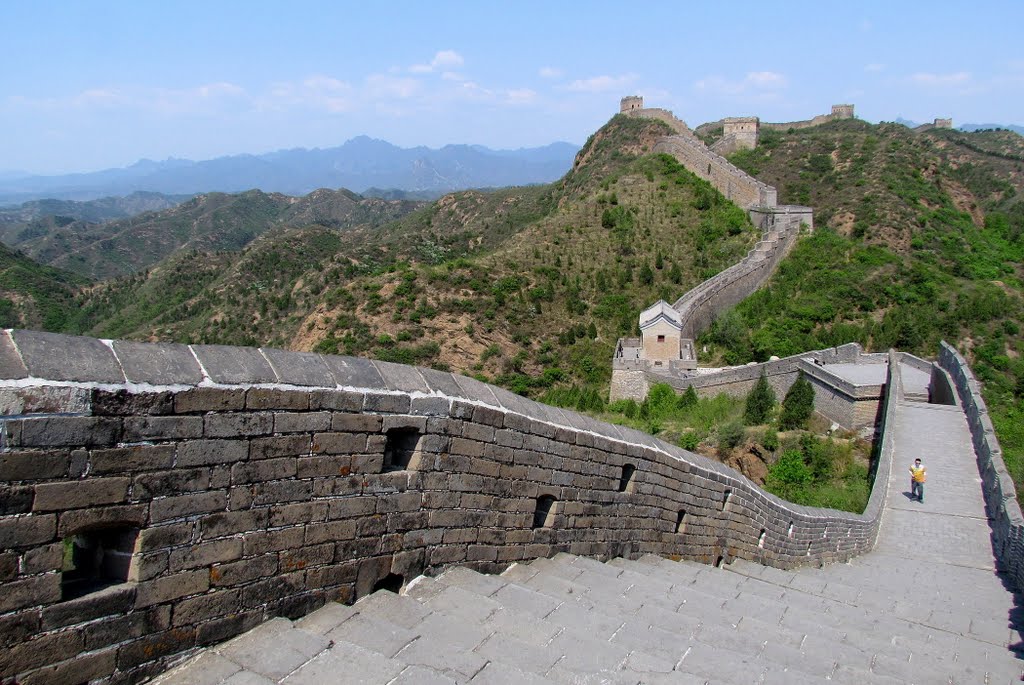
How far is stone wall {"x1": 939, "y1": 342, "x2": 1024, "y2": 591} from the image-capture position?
1038cm

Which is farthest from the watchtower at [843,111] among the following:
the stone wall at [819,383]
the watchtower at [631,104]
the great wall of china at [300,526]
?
the great wall of china at [300,526]

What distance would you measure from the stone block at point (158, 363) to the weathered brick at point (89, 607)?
0.94 m

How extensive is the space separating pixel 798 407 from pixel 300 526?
60.7ft

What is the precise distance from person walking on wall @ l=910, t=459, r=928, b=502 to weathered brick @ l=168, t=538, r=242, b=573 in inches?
525

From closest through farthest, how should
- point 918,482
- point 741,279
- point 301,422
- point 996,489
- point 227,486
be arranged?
point 227,486
point 301,422
point 996,489
point 918,482
point 741,279

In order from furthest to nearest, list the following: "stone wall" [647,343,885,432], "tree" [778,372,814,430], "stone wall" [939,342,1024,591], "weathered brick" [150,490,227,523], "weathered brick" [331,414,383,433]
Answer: "tree" [778,372,814,430] < "stone wall" [647,343,885,432] < "stone wall" [939,342,1024,591] < "weathered brick" [331,414,383,433] < "weathered brick" [150,490,227,523]

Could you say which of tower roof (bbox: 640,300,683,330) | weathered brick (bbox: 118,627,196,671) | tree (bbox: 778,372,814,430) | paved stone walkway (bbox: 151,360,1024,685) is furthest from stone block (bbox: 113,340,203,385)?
tower roof (bbox: 640,300,683,330)

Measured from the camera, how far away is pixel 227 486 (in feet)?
12.1

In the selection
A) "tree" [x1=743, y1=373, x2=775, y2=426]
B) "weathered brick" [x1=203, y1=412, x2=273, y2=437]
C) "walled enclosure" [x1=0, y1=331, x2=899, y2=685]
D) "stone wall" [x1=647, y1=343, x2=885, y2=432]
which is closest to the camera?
"walled enclosure" [x1=0, y1=331, x2=899, y2=685]

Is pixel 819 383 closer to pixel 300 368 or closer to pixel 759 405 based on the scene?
pixel 759 405

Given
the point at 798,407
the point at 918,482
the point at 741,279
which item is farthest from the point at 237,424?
the point at 741,279

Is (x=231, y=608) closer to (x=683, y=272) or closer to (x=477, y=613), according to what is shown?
(x=477, y=613)

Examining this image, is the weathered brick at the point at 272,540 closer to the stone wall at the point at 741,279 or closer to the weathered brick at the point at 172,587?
the weathered brick at the point at 172,587

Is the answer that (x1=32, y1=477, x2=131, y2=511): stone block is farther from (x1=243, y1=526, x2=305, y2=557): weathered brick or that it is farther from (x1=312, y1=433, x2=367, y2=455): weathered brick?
(x1=312, y1=433, x2=367, y2=455): weathered brick
